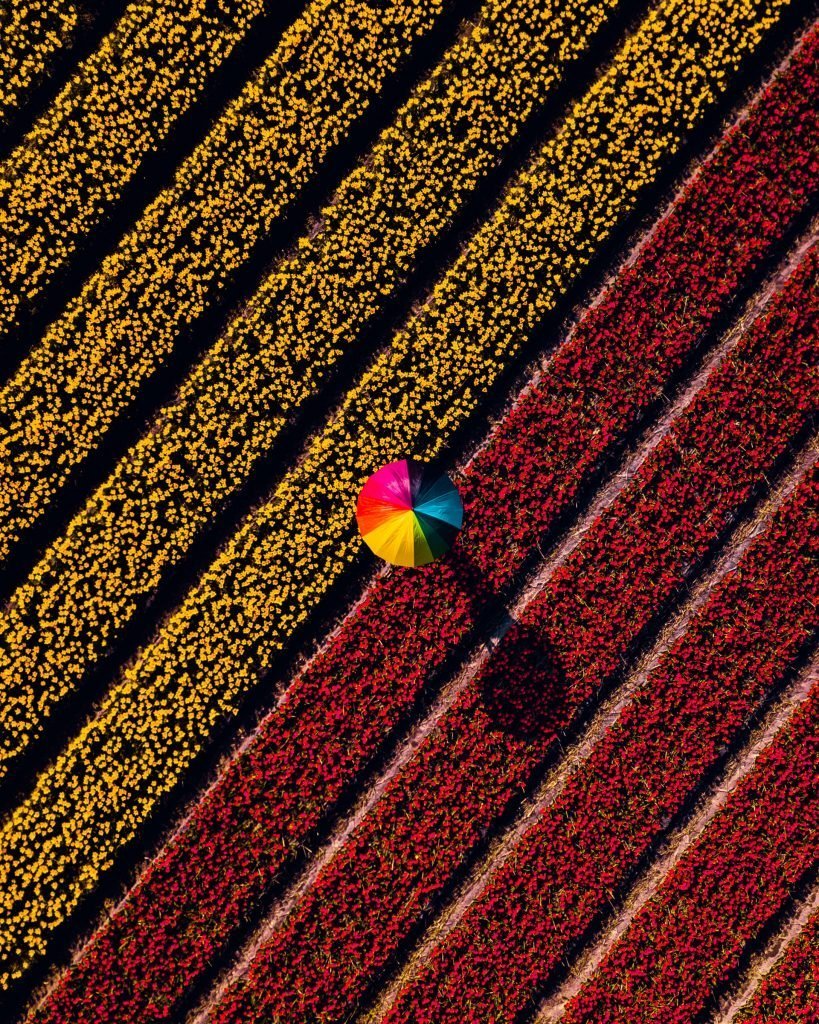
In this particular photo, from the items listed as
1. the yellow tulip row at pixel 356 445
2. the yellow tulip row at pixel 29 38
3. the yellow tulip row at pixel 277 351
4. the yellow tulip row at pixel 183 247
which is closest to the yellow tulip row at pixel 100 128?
the yellow tulip row at pixel 29 38

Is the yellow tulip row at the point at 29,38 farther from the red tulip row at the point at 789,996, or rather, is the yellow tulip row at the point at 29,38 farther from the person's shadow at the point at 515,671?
the red tulip row at the point at 789,996

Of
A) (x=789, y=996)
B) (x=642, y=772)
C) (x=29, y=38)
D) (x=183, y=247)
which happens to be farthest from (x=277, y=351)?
(x=789, y=996)

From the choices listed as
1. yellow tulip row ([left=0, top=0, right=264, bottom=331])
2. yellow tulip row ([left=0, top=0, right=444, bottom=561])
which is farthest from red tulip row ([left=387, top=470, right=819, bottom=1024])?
yellow tulip row ([left=0, top=0, right=264, bottom=331])

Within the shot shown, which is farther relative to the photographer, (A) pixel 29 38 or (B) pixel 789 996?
(B) pixel 789 996

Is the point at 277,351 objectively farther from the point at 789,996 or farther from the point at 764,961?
the point at 789,996

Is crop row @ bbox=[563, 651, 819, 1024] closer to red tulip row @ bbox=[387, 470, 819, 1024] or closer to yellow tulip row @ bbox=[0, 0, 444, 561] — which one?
red tulip row @ bbox=[387, 470, 819, 1024]
